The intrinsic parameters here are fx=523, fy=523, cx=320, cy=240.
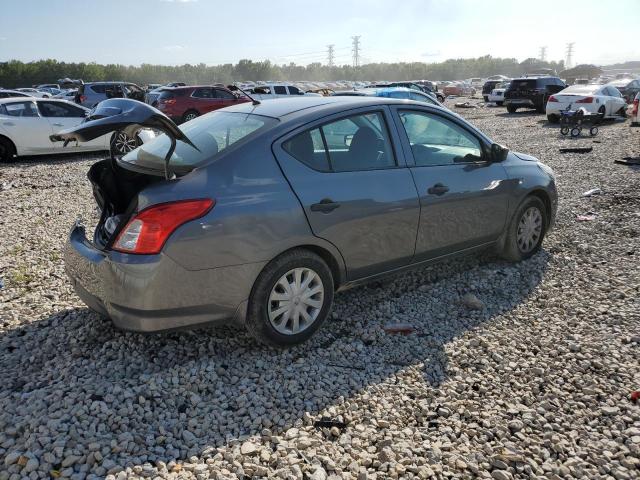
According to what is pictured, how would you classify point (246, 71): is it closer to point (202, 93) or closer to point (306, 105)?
point (202, 93)

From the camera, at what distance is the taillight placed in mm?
3072

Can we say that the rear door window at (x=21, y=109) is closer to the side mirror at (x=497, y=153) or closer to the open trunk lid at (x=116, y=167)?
the open trunk lid at (x=116, y=167)

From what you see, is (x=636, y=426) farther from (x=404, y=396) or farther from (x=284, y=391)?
(x=284, y=391)

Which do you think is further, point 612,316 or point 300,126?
point 612,316

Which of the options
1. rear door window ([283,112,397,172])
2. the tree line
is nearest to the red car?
rear door window ([283,112,397,172])

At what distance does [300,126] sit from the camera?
3.65 m

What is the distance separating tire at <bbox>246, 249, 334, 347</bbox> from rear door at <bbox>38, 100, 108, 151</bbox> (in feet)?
34.7

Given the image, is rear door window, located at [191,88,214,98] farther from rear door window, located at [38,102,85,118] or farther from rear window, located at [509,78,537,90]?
rear window, located at [509,78,537,90]

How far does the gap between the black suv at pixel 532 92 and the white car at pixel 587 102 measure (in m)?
4.48

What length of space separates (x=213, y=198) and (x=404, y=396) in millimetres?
1683

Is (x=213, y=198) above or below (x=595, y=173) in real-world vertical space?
above

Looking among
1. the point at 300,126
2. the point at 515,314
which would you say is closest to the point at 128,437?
the point at 300,126

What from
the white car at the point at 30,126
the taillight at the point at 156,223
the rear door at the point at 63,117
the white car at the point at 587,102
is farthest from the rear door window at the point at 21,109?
the white car at the point at 587,102

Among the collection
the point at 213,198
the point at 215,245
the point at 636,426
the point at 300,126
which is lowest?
the point at 636,426
